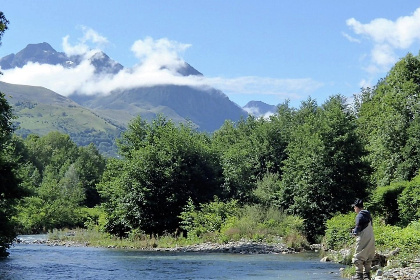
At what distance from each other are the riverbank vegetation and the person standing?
18.8m

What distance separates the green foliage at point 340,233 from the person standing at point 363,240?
56.0 feet

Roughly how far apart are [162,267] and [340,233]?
503 inches

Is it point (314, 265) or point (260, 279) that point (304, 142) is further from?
point (260, 279)

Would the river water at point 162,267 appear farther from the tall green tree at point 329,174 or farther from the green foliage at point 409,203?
the tall green tree at point 329,174

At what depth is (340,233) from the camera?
3578cm

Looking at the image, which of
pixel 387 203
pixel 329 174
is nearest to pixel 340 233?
pixel 387 203

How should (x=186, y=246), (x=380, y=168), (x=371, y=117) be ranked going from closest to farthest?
(x=186, y=246), (x=380, y=168), (x=371, y=117)

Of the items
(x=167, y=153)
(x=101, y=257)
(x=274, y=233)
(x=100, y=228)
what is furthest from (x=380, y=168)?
(x=101, y=257)

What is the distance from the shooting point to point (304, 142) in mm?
52938

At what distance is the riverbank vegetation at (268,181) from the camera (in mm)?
46000

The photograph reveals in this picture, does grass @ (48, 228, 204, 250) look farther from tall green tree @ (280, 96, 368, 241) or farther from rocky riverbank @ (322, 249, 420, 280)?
rocky riverbank @ (322, 249, 420, 280)

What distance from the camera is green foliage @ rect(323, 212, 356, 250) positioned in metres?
34.5

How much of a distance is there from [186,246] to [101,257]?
33.8 feet

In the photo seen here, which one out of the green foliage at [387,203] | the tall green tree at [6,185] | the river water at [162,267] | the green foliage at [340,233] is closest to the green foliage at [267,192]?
the green foliage at [387,203]
